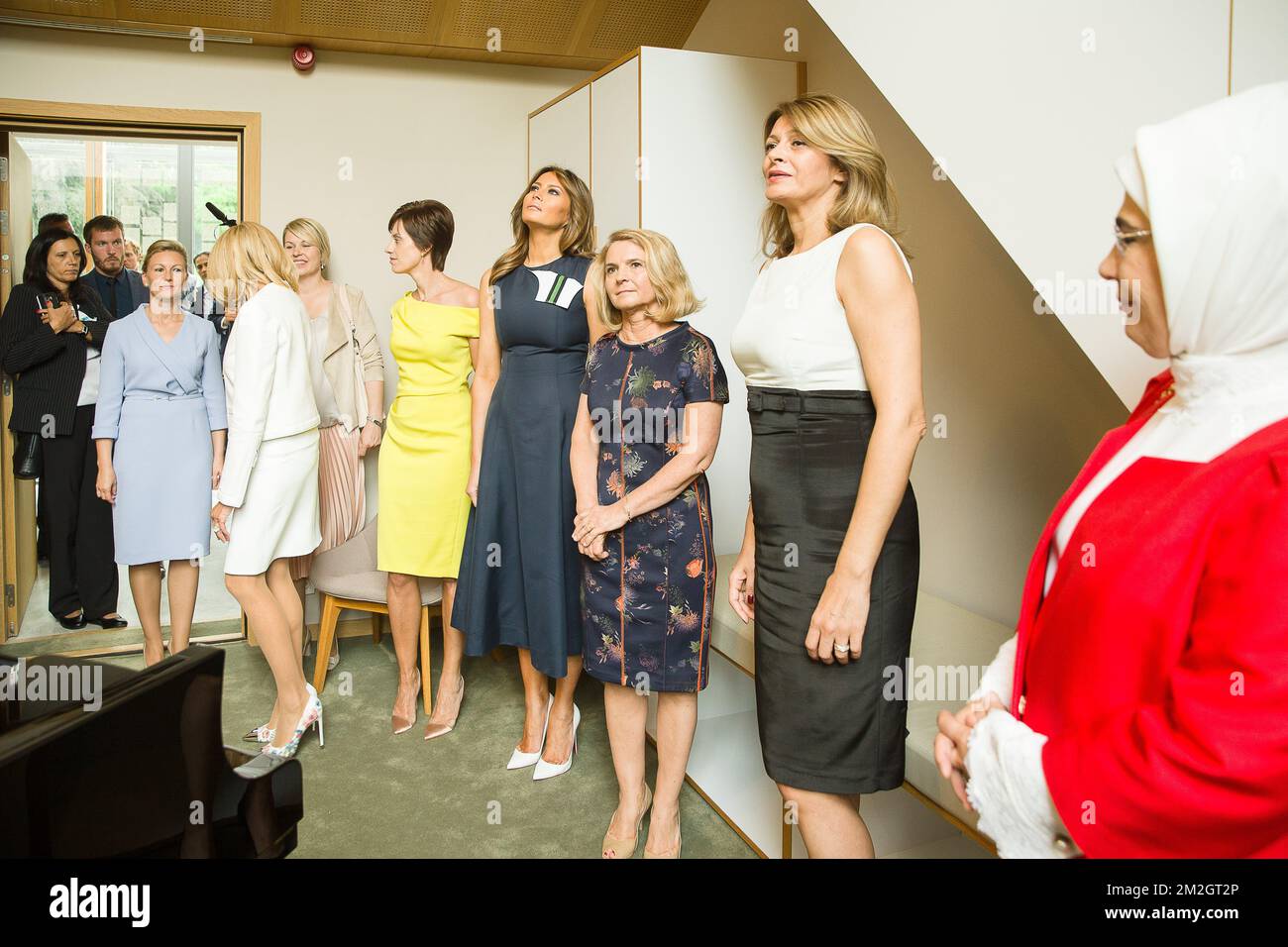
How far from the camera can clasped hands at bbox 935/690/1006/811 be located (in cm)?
118

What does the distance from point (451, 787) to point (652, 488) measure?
4.35 feet

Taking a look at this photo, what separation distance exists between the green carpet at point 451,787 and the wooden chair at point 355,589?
0.61 ft

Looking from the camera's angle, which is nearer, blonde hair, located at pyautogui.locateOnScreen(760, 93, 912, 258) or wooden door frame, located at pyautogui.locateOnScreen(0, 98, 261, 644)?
blonde hair, located at pyautogui.locateOnScreen(760, 93, 912, 258)

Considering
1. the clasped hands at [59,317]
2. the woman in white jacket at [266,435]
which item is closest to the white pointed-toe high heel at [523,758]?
the woman in white jacket at [266,435]

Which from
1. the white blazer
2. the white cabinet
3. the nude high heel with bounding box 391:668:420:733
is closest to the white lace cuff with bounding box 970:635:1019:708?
the white cabinet

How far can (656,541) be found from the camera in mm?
2322

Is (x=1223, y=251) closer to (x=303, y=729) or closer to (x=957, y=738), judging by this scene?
(x=957, y=738)

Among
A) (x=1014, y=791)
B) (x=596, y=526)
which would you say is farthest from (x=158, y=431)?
(x=1014, y=791)

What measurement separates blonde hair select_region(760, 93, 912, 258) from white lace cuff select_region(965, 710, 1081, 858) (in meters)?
0.95

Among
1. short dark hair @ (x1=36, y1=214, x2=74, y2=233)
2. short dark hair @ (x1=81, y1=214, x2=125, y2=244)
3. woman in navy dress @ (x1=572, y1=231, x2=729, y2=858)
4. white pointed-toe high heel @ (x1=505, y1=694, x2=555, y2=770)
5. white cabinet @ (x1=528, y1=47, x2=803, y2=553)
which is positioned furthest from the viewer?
short dark hair @ (x1=81, y1=214, x2=125, y2=244)

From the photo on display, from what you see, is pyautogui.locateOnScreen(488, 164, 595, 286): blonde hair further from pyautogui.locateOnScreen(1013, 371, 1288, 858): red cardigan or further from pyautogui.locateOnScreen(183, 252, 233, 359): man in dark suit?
pyautogui.locateOnScreen(1013, 371, 1288, 858): red cardigan

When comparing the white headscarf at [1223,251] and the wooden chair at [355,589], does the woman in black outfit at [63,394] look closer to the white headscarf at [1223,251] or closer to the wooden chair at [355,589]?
the wooden chair at [355,589]

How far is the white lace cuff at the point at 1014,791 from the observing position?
3.29ft
